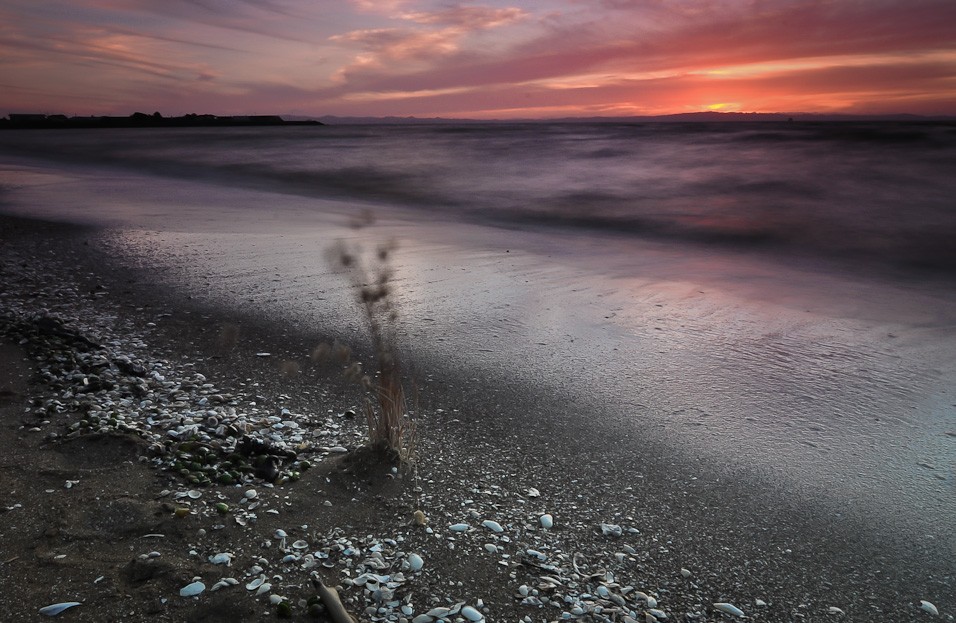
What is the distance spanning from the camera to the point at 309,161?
2694 cm

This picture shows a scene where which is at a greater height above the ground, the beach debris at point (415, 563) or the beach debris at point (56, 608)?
the beach debris at point (56, 608)

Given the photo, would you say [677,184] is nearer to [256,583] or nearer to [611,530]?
[611,530]

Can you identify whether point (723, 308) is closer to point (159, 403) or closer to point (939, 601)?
point (939, 601)

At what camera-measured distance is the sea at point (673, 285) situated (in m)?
3.98

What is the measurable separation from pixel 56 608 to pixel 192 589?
0.44 meters

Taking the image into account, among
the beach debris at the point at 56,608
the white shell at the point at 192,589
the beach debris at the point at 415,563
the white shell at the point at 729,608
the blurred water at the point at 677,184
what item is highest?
the blurred water at the point at 677,184

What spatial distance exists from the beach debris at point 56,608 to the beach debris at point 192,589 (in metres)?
0.34

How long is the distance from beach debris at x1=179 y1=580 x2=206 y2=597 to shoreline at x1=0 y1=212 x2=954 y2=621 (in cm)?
3

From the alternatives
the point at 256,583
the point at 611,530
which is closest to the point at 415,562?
the point at 256,583

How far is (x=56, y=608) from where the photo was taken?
227 cm

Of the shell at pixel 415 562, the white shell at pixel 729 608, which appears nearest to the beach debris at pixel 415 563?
the shell at pixel 415 562

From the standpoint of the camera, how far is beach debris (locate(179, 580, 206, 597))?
2.39m

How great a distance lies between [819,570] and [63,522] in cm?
322

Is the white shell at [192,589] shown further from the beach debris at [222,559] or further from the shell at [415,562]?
the shell at [415,562]
